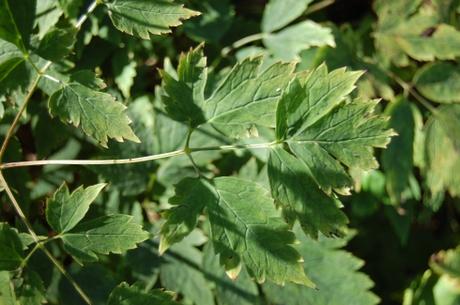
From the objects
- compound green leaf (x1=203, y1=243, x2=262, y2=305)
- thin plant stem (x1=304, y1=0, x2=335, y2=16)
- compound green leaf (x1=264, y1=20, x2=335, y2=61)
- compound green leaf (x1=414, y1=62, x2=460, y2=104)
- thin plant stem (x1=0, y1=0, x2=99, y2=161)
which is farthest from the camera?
thin plant stem (x1=304, y1=0, x2=335, y2=16)

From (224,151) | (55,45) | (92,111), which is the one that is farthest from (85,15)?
(224,151)

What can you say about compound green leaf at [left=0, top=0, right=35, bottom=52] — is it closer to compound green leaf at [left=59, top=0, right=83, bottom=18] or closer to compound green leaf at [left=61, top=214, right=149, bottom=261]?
compound green leaf at [left=59, top=0, right=83, bottom=18]

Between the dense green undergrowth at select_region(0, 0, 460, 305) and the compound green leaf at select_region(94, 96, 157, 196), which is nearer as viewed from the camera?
the dense green undergrowth at select_region(0, 0, 460, 305)

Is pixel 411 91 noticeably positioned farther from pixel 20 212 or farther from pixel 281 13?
pixel 20 212

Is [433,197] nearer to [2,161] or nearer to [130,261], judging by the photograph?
[130,261]

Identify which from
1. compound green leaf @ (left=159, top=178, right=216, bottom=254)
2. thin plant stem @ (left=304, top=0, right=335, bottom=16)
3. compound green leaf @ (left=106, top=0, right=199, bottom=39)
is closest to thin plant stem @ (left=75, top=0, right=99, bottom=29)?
compound green leaf @ (left=106, top=0, right=199, bottom=39)

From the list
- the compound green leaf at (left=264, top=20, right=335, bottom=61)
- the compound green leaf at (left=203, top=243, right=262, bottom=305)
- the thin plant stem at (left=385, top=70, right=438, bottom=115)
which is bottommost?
the compound green leaf at (left=203, top=243, right=262, bottom=305)
